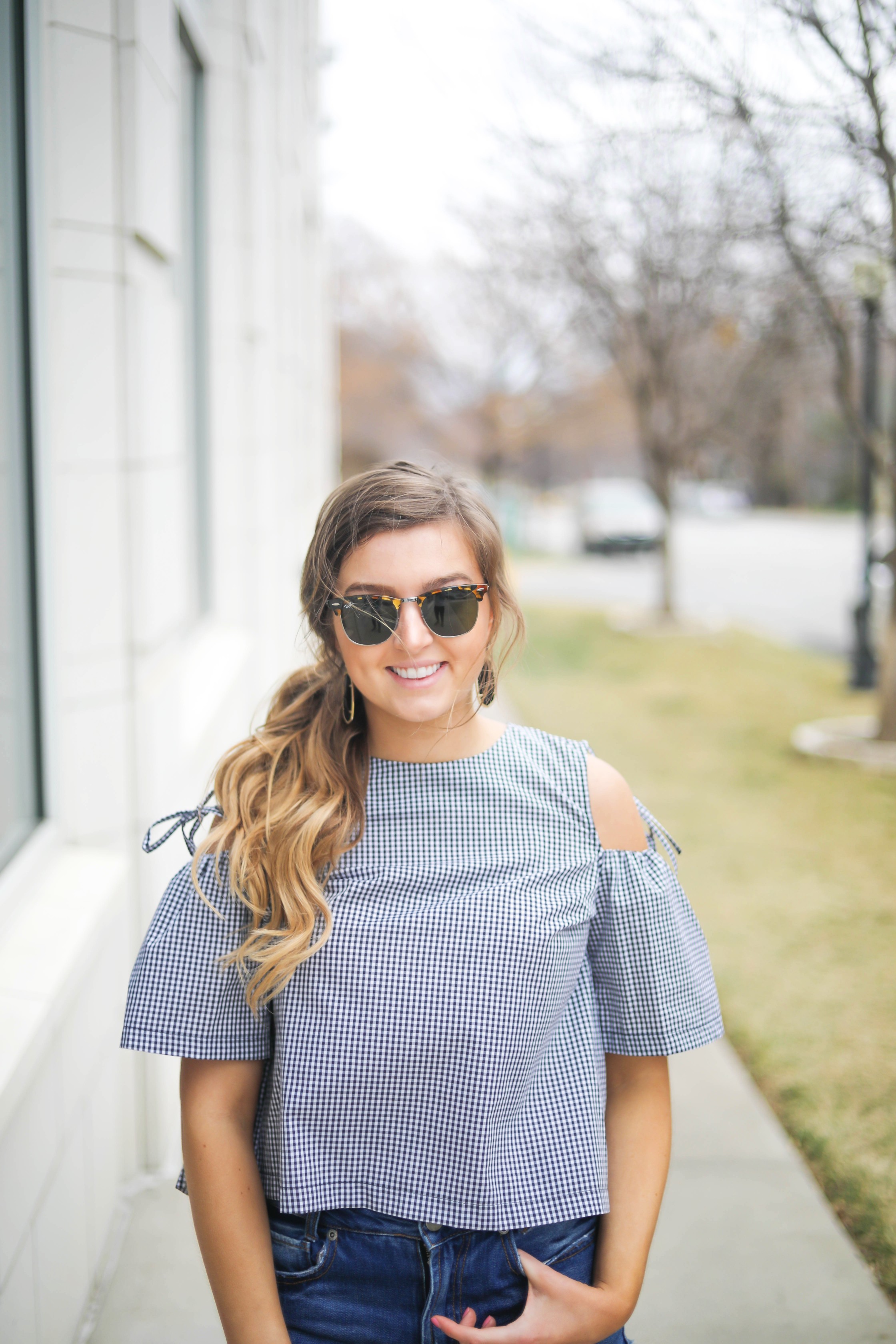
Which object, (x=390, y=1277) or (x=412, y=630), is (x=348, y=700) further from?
(x=390, y=1277)

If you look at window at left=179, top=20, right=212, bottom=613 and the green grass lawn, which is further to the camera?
window at left=179, top=20, right=212, bottom=613

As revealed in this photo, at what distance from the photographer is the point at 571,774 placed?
A: 5.43 ft

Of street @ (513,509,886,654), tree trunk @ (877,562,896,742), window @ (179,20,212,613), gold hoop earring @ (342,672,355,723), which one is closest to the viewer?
gold hoop earring @ (342,672,355,723)

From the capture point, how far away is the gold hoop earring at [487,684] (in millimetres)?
1806

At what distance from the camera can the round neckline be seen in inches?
64.7

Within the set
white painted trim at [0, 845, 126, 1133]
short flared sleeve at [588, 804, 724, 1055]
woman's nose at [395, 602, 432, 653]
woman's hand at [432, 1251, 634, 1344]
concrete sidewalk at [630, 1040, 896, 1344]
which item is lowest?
concrete sidewalk at [630, 1040, 896, 1344]

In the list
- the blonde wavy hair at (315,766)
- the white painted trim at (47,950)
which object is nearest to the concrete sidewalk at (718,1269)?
the white painted trim at (47,950)

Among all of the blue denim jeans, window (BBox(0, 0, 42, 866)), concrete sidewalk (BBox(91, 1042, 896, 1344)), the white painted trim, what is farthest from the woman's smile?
concrete sidewalk (BBox(91, 1042, 896, 1344))

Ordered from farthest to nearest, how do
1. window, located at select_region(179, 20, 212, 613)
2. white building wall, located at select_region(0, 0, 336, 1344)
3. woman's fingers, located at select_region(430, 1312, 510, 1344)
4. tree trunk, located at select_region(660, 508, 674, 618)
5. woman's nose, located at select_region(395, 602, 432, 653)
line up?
tree trunk, located at select_region(660, 508, 674, 618)
window, located at select_region(179, 20, 212, 613)
white building wall, located at select_region(0, 0, 336, 1344)
woman's nose, located at select_region(395, 602, 432, 653)
woman's fingers, located at select_region(430, 1312, 510, 1344)

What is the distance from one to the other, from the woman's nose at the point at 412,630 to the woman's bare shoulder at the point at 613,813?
1.07ft

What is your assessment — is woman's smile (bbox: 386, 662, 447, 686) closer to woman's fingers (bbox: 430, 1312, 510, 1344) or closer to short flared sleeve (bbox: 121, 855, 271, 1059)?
short flared sleeve (bbox: 121, 855, 271, 1059)

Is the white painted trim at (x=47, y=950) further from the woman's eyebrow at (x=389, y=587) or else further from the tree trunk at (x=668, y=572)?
the tree trunk at (x=668, y=572)

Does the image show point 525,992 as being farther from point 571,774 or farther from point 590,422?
point 590,422

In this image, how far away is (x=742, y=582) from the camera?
2169 centimetres
